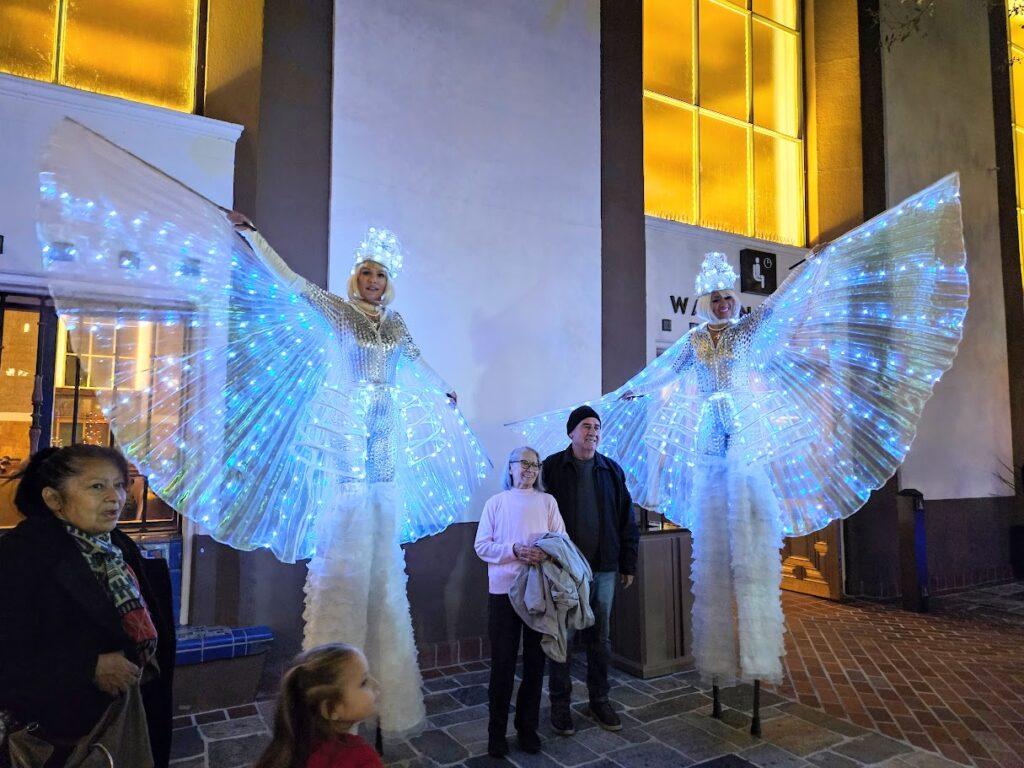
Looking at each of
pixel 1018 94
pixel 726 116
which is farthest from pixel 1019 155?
pixel 726 116

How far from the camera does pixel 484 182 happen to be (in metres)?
4.82

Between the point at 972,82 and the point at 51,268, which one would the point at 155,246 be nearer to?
the point at 51,268

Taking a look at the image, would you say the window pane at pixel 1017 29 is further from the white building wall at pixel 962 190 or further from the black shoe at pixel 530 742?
the black shoe at pixel 530 742

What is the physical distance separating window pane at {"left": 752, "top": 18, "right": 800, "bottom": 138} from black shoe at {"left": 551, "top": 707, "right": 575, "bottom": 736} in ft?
20.9

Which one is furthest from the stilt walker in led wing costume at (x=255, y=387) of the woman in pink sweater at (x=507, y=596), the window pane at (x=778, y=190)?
the window pane at (x=778, y=190)

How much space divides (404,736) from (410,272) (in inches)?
111

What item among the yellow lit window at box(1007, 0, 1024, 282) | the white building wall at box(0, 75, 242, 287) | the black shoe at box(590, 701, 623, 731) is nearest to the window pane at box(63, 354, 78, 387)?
the white building wall at box(0, 75, 242, 287)

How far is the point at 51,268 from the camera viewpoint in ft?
7.11

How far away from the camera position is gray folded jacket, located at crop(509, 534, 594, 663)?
3.07 m

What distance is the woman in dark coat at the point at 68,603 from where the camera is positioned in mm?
1766

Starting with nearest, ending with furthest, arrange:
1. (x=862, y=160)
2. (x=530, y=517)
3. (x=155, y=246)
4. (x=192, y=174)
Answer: (x=155, y=246), (x=530, y=517), (x=192, y=174), (x=862, y=160)

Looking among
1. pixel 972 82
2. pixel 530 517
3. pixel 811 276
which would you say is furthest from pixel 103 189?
pixel 972 82

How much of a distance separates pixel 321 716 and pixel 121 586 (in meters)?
0.84

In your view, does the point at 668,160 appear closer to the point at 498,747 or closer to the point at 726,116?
the point at 726,116
